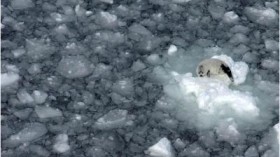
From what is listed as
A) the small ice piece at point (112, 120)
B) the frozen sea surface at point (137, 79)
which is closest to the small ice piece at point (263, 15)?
the frozen sea surface at point (137, 79)

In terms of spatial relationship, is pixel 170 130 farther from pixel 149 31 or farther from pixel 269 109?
pixel 149 31

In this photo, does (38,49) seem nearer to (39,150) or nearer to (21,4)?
(21,4)

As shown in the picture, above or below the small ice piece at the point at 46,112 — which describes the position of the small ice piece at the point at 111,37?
above

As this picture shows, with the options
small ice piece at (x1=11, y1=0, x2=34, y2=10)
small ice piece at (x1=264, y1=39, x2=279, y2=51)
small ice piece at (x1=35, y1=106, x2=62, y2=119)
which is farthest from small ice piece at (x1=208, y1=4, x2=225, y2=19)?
small ice piece at (x1=35, y1=106, x2=62, y2=119)

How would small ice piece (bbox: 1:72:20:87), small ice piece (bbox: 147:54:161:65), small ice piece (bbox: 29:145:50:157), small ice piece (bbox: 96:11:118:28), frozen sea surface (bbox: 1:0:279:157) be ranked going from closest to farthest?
1. small ice piece (bbox: 29:145:50:157)
2. frozen sea surface (bbox: 1:0:279:157)
3. small ice piece (bbox: 1:72:20:87)
4. small ice piece (bbox: 147:54:161:65)
5. small ice piece (bbox: 96:11:118:28)

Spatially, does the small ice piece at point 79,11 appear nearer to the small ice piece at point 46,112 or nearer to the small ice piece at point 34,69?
the small ice piece at point 34,69

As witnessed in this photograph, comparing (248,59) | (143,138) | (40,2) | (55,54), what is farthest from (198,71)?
(40,2)

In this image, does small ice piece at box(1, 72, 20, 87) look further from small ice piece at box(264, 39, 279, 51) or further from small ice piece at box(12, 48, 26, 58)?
small ice piece at box(264, 39, 279, 51)
